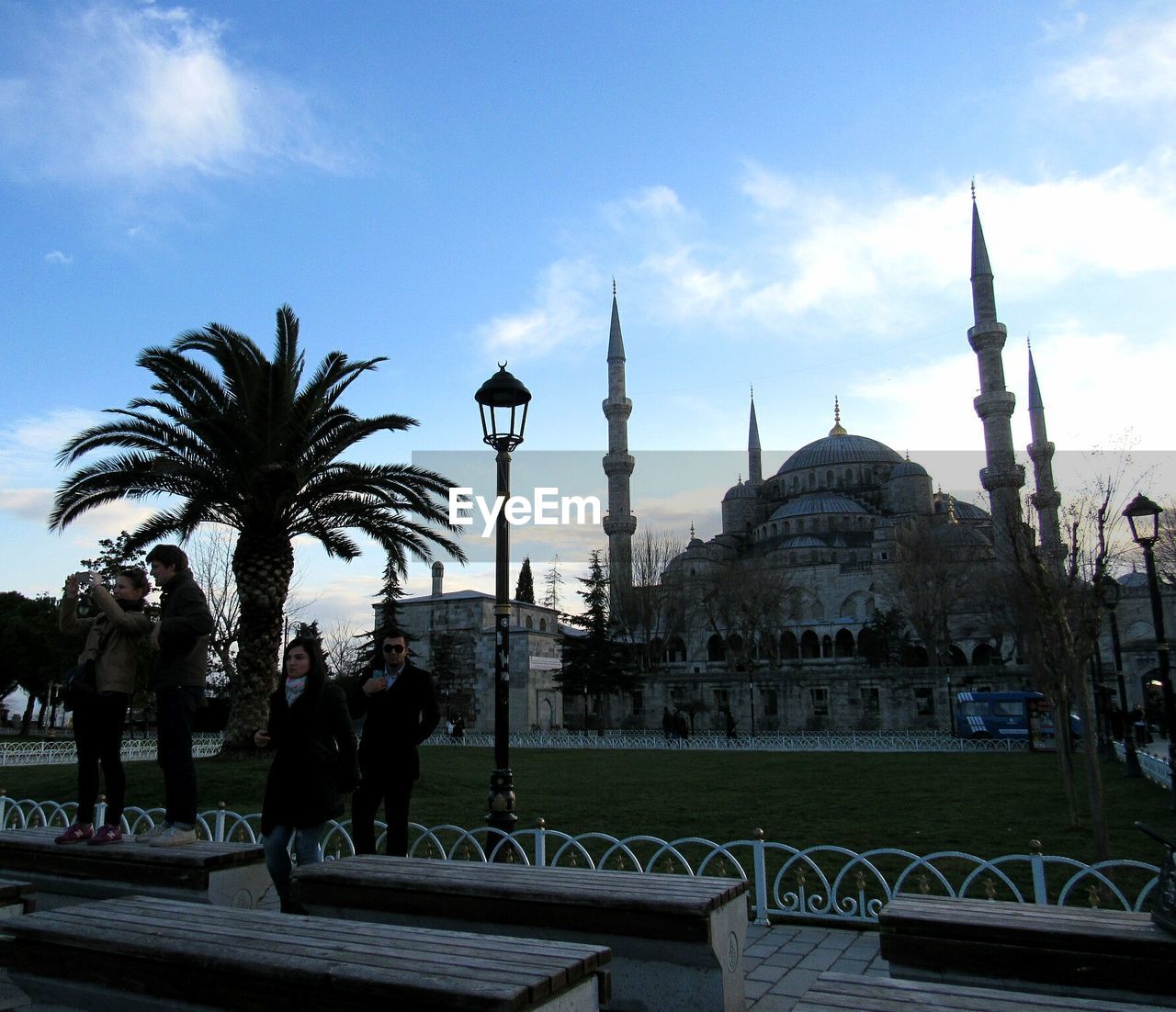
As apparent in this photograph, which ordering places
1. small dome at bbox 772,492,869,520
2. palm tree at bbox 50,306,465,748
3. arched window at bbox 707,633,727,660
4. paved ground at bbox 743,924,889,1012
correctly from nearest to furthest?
paved ground at bbox 743,924,889,1012 → palm tree at bbox 50,306,465,748 → arched window at bbox 707,633,727,660 → small dome at bbox 772,492,869,520

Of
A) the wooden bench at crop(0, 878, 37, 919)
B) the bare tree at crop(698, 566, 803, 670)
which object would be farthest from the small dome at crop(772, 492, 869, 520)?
the wooden bench at crop(0, 878, 37, 919)

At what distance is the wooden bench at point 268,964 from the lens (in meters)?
2.47

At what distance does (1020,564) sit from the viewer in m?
9.03

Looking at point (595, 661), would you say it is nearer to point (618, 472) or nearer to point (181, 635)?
point (618, 472)

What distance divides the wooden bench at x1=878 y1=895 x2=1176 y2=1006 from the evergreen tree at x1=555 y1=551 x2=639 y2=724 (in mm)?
35800

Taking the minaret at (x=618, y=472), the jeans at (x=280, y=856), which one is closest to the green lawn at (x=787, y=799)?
the jeans at (x=280, y=856)

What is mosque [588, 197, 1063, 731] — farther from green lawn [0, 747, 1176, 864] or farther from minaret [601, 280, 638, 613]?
green lawn [0, 747, 1176, 864]

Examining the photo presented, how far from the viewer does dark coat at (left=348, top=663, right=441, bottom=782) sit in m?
5.44

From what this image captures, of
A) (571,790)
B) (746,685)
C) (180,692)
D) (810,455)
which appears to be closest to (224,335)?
(571,790)

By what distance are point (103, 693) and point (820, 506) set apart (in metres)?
60.1

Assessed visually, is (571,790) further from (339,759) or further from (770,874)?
(339,759)

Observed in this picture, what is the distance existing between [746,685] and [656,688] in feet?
15.0

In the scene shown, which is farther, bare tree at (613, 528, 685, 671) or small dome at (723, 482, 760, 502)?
small dome at (723, 482, 760, 502)

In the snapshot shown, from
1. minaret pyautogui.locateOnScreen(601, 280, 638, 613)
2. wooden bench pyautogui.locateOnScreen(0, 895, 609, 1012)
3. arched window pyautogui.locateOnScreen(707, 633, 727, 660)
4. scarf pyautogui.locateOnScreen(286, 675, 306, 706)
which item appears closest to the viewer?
wooden bench pyautogui.locateOnScreen(0, 895, 609, 1012)
